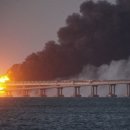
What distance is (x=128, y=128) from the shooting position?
405 ft

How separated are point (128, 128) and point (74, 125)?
9874mm

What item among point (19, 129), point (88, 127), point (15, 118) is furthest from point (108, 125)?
point (15, 118)

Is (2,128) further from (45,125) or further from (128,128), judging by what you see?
(128,128)

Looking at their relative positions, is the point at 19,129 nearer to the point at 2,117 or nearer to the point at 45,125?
the point at 45,125

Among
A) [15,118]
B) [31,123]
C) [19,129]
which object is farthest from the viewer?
[15,118]

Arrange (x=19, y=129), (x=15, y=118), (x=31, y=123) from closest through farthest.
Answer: (x=19, y=129) < (x=31, y=123) < (x=15, y=118)

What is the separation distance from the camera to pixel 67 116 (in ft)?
511

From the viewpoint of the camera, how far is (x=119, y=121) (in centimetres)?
13850

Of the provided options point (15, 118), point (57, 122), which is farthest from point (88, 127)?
point (15, 118)

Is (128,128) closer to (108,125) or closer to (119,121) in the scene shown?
(108,125)

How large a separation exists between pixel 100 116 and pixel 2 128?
33.4m

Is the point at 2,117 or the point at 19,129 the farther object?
the point at 2,117

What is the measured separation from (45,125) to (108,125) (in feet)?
29.8

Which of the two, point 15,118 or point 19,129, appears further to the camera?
point 15,118
